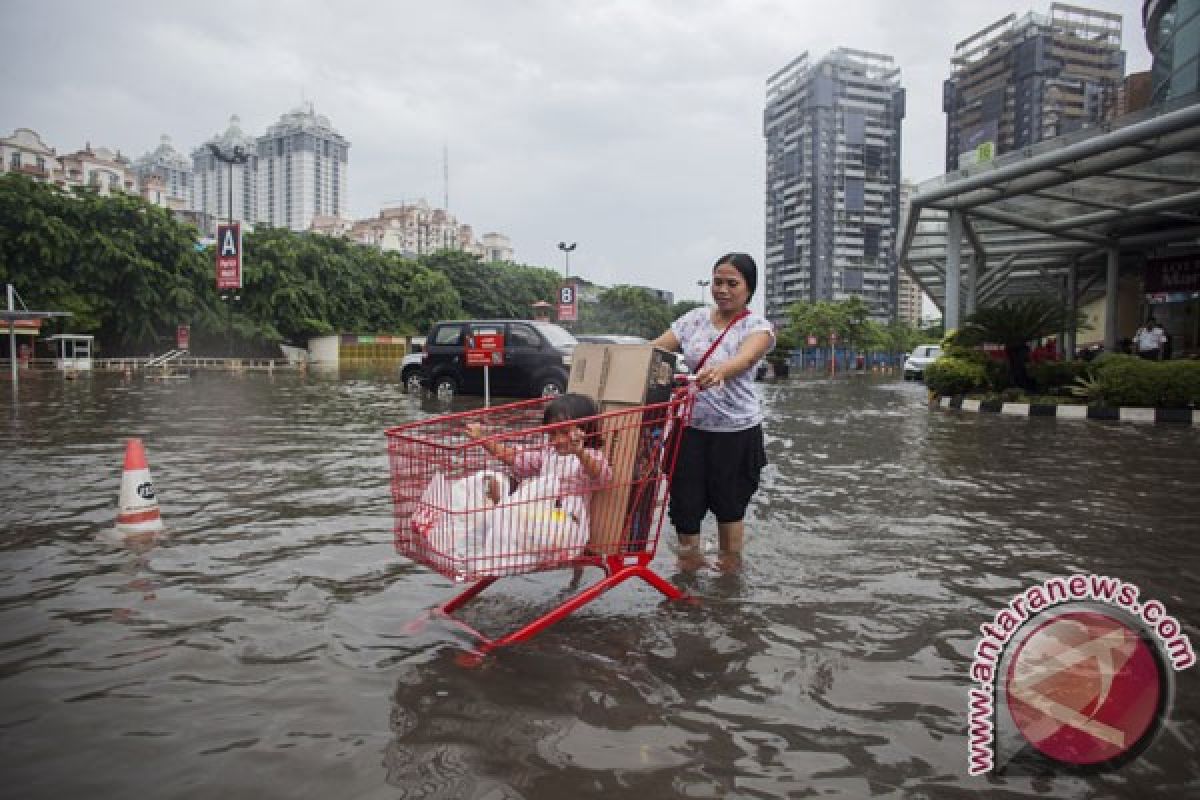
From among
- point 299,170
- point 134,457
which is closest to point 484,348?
point 134,457

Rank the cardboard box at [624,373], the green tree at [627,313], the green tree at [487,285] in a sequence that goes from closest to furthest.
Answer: the cardboard box at [624,373] < the green tree at [487,285] < the green tree at [627,313]

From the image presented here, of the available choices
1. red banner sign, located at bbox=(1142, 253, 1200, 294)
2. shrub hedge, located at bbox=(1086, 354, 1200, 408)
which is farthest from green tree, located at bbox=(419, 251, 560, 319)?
shrub hedge, located at bbox=(1086, 354, 1200, 408)

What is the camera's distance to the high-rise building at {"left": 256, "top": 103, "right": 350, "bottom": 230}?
145000 millimetres

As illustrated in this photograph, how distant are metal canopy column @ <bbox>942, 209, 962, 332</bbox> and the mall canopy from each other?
0.09ft

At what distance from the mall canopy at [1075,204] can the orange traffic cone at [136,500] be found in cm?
1640

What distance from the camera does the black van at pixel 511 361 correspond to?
1488 centimetres

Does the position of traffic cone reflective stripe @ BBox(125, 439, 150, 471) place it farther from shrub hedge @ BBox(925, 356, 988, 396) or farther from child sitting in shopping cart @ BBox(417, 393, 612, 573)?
shrub hedge @ BBox(925, 356, 988, 396)

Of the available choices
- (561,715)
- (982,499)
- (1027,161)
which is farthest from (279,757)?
(1027,161)

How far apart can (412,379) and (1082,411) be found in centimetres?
1372

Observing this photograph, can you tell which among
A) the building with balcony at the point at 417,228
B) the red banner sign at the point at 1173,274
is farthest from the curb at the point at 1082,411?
the building with balcony at the point at 417,228

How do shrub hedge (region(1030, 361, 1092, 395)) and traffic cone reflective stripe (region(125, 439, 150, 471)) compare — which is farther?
shrub hedge (region(1030, 361, 1092, 395))

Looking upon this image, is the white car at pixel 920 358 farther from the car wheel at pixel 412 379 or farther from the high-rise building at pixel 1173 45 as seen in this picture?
the car wheel at pixel 412 379

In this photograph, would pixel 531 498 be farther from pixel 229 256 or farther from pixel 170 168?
pixel 170 168

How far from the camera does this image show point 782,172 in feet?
422
